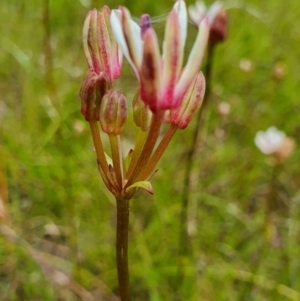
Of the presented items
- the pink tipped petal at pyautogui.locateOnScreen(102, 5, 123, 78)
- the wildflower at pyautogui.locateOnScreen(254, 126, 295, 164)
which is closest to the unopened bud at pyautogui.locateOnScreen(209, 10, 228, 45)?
the wildflower at pyautogui.locateOnScreen(254, 126, 295, 164)

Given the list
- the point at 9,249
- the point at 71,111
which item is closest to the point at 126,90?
the point at 71,111

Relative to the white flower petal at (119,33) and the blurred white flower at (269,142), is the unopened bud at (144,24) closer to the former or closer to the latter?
the white flower petal at (119,33)

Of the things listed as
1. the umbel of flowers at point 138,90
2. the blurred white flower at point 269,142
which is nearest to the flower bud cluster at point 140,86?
the umbel of flowers at point 138,90

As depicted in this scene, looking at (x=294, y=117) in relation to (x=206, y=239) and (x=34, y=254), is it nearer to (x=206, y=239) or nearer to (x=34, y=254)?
(x=206, y=239)

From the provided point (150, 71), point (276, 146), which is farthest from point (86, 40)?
point (276, 146)

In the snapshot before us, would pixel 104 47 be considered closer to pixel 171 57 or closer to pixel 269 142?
pixel 171 57
